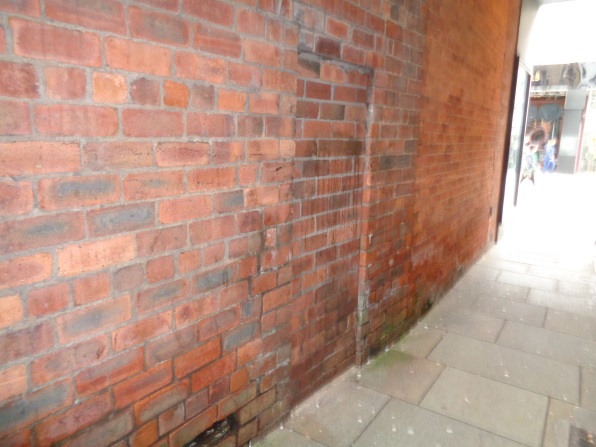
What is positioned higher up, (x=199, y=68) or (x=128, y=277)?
(x=199, y=68)

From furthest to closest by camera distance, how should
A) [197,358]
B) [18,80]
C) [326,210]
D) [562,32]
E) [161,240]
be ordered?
[562,32] < [326,210] < [197,358] < [161,240] < [18,80]

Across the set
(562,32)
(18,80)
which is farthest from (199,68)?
(562,32)

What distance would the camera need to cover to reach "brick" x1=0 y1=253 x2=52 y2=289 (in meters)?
1.12

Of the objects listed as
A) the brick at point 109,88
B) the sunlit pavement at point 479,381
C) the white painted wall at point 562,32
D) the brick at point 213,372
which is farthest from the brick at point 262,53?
the white painted wall at point 562,32

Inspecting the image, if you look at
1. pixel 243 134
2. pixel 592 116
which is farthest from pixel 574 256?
pixel 592 116

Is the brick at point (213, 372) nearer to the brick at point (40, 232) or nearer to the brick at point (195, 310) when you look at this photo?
the brick at point (195, 310)

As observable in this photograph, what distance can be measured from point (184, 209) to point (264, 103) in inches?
23.5

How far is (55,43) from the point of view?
1.12m

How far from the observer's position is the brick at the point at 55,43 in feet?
3.48

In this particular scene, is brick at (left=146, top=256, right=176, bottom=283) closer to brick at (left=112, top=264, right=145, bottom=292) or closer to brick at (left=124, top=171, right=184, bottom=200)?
brick at (left=112, top=264, right=145, bottom=292)

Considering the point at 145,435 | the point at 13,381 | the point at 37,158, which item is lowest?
the point at 145,435

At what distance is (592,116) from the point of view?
Result: 2434 centimetres

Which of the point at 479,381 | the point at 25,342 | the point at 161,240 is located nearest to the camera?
the point at 25,342

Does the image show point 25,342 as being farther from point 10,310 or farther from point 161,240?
point 161,240
